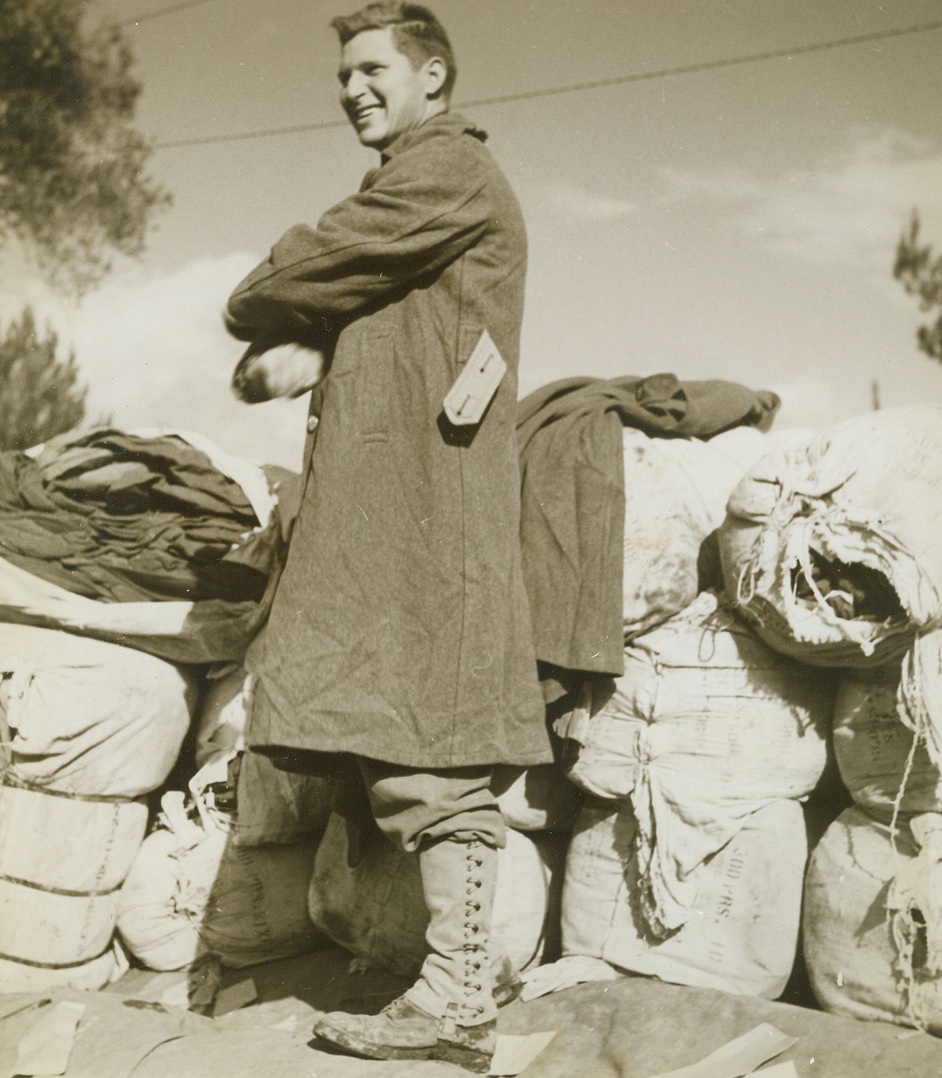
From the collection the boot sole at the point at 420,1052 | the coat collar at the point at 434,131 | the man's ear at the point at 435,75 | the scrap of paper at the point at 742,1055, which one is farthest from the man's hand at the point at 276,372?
the scrap of paper at the point at 742,1055

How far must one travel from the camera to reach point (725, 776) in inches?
86.4

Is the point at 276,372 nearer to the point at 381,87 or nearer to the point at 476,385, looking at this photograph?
the point at 476,385

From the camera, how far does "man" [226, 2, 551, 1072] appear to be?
1.98 m

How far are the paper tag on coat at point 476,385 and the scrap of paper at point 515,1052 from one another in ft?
3.73

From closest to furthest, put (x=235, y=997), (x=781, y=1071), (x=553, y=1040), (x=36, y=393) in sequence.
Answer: (x=781, y=1071) → (x=553, y=1040) → (x=235, y=997) → (x=36, y=393)

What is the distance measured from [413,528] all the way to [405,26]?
103 centimetres

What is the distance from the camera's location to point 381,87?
7.24 ft

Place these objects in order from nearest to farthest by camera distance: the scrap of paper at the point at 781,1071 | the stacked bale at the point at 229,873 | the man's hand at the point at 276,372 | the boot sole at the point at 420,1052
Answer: the scrap of paper at the point at 781,1071 → the boot sole at the point at 420,1052 → the man's hand at the point at 276,372 → the stacked bale at the point at 229,873

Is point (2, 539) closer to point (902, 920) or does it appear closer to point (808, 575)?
point (808, 575)

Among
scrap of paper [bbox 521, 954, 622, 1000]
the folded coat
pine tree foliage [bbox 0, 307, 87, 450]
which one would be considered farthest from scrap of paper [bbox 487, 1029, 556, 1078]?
pine tree foliage [bbox 0, 307, 87, 450]

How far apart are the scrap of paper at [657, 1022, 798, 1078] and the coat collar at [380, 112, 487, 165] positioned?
173 cm

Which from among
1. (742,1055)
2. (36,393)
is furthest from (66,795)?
(36,393)

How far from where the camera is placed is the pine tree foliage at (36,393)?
165 inches

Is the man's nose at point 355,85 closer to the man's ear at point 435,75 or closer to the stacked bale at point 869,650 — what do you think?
the man's ear at point 435,75
